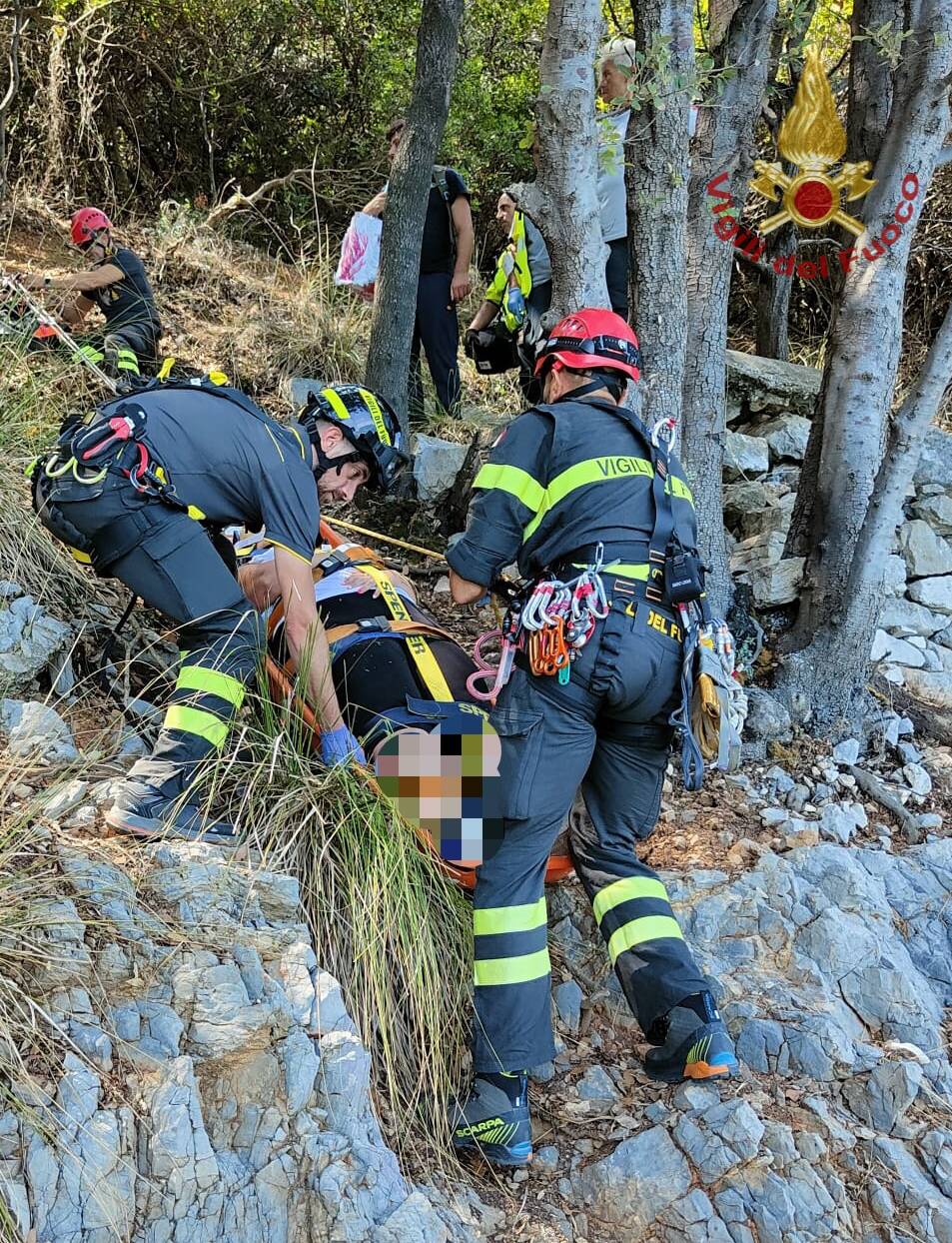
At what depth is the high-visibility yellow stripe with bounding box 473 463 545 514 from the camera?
341 cm

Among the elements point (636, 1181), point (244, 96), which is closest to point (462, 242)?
point (244, 96)

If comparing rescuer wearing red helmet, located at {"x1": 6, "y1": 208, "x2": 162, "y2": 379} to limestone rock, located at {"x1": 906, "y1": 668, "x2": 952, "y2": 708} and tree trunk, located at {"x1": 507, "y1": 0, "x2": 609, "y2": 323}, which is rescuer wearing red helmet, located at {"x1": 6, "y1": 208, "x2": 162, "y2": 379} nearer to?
tree trunk, located at {"x1": 507, "y1": 0, "x2": 609, "y2": 323}

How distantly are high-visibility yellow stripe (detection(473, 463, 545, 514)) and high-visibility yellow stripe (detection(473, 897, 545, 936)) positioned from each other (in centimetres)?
120

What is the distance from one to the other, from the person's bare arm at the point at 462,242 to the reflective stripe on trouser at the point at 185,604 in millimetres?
3763

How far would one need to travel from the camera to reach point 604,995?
12.2ft

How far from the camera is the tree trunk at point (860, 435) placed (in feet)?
16.1

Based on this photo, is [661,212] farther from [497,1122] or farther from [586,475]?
[497,1122]

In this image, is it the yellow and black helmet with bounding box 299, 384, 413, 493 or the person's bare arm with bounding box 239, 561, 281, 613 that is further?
the person's bare arm with bounding box 239, 561, 281, 613

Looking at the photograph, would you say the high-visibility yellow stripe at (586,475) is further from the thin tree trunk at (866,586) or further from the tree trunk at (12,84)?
the tree trunk at (12,84)

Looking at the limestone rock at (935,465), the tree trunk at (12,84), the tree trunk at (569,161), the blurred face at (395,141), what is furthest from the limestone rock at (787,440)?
the tree trunk at (12,84)

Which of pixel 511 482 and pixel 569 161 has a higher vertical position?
pixel 569 161

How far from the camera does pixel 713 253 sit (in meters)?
4.90

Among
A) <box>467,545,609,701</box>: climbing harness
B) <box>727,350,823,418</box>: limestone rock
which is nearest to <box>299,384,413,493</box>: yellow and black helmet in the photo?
<box>467,545,609,701</box>: climbing harness

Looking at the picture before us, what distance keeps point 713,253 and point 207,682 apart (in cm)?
296
